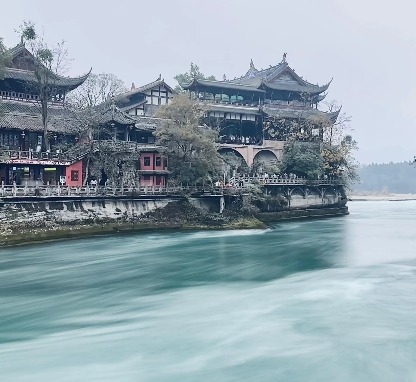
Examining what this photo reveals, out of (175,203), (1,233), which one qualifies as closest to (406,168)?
(175,203)

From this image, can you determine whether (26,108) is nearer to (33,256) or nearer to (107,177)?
(107,177)

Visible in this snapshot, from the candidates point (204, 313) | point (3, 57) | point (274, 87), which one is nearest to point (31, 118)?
point (3, 57)

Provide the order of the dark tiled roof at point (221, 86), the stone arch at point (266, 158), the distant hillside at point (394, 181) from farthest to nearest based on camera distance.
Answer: the distant hillside at point (394, 181), the dark tiled roof at point (221, 86), the stone arch at point (266, 158)

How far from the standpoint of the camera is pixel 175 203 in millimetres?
43500

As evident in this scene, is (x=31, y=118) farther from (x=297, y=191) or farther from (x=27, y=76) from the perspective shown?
(x=297, y=191)

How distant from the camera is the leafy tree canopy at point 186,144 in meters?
43.9

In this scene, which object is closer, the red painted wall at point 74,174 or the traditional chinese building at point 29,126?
the traditional chinese building at point 29,126

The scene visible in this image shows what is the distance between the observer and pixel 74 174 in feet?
142

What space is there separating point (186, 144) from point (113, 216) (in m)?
11.0

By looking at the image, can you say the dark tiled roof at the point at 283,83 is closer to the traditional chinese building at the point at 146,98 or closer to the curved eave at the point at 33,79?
the traditional chinese building at the point at 146,98

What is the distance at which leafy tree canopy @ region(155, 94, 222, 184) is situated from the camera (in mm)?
43906

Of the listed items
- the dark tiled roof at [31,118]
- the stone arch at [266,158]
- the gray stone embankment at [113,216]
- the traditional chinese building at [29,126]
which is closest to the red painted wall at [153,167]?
the gray stone embankment at [113,216]

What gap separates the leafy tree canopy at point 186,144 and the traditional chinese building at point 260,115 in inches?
525

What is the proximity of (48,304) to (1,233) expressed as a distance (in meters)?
14.3
